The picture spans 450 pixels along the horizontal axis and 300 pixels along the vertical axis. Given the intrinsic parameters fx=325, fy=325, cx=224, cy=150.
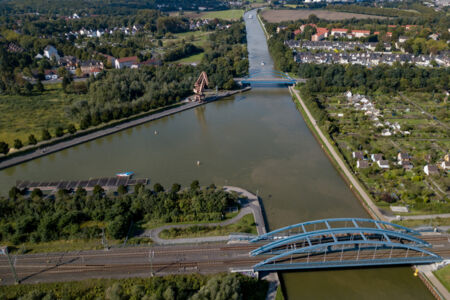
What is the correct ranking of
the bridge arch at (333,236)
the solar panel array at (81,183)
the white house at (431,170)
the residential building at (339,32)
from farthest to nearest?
the residential building at (339,32), the white house at (431,170), the solar panel array at (81,183), the bridge arch at (333,236)

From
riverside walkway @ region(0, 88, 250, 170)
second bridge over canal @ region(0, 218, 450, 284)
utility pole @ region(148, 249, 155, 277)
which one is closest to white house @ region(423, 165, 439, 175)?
second bridge over canal @ region(0, 218, 450, 284)

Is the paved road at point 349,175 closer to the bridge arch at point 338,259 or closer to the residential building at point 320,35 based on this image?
the bridge arch at point 338,259

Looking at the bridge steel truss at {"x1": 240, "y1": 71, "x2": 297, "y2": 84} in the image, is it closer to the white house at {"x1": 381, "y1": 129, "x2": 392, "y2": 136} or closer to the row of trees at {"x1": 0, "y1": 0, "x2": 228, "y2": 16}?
the white house at {"x1": 381, "y1": 129, "x2": 392, "y2": 136}

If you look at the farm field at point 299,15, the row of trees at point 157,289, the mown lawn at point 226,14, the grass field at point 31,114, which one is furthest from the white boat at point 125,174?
the mown lawn at point 226,14

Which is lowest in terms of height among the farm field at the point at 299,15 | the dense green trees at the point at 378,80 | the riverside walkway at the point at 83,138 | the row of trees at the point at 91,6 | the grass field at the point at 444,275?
the grass field at the point at 444,275

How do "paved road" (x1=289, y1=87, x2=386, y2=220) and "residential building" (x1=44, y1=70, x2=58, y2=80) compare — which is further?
"residential building" (x1=44, y1=70, x2=58, y2=80)

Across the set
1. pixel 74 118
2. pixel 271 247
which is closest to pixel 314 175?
pixel 271 247
